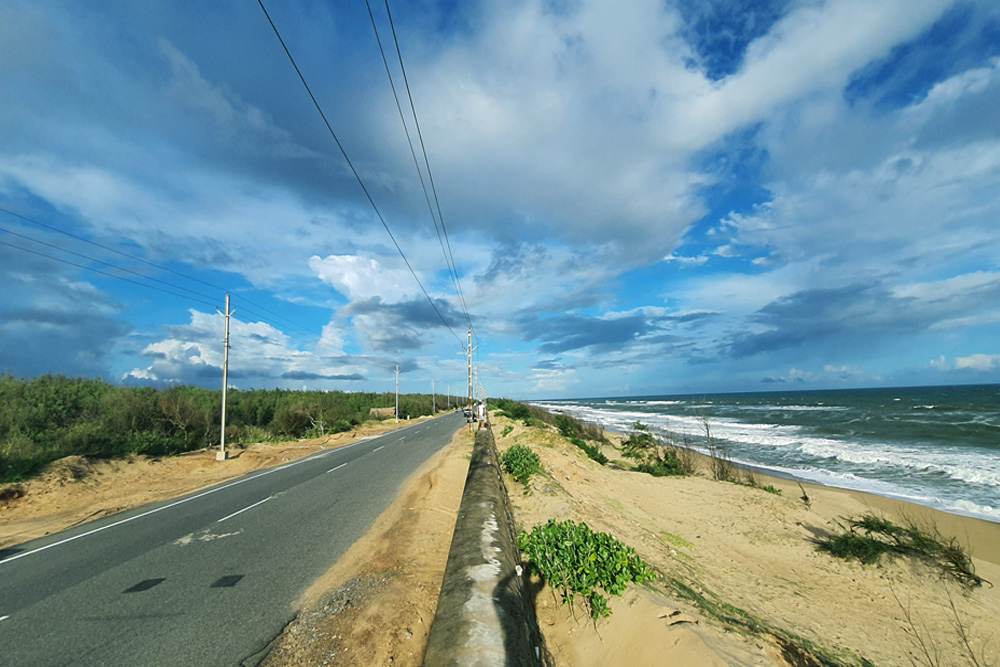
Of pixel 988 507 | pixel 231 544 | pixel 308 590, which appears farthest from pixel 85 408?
pixel 988 507

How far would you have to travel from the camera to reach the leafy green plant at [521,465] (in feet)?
31.3

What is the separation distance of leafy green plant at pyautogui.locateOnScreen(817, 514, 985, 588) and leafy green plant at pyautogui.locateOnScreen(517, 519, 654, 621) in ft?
20.2

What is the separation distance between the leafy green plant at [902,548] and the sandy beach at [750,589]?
7.3 inches

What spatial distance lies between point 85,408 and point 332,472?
46.8 ft

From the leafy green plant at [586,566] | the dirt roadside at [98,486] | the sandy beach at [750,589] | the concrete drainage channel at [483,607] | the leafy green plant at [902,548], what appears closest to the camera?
the concrete drainage channel at [483,607]

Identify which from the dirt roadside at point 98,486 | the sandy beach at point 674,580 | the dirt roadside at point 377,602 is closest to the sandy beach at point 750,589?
the sandy beach at point 674,580

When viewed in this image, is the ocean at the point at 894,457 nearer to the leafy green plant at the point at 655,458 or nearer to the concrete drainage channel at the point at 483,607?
the leafy green plant at the point at 655,458

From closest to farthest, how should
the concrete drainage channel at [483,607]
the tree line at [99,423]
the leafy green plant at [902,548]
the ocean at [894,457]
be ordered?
1. the concrete drainage channel at [483,607]
2. the leafy green plant at [902,548]
3. the tree line at [99,423]
4. the ocean at [894,457]

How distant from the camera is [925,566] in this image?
7305mm

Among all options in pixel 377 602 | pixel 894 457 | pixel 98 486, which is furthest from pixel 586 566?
pixel 894 457

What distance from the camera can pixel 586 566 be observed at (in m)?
4.23

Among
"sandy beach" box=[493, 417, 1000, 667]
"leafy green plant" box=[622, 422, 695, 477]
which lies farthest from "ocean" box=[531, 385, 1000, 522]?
"sandy beach" box=[493, 417, 1000, 667]

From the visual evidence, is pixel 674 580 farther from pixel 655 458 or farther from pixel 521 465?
pixel 655 458

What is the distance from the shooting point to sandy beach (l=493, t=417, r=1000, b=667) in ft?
12.4
